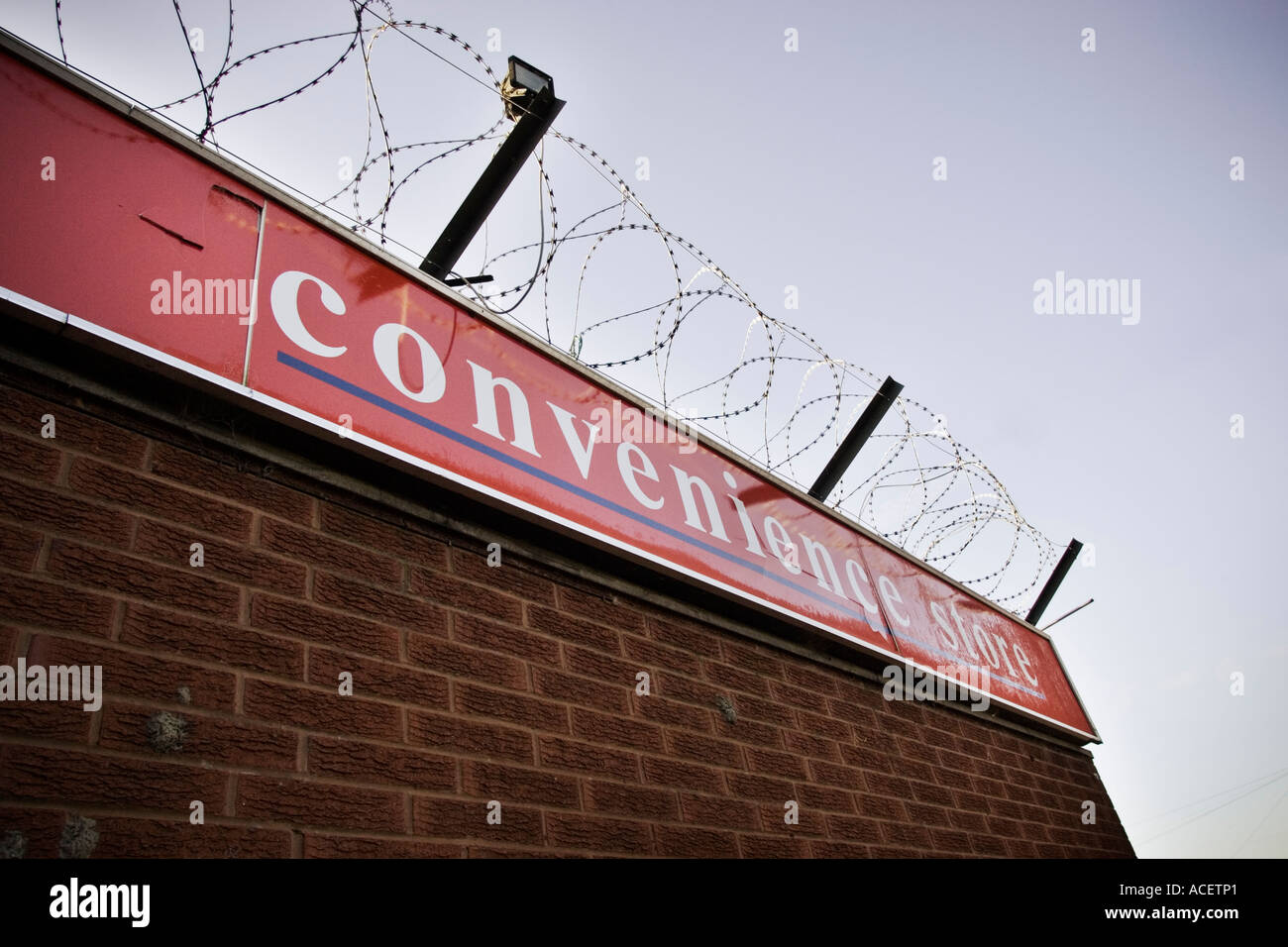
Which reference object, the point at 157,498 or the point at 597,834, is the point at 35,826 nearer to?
the point at 157,498

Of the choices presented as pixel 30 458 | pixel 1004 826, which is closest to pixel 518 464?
pixel 30 458

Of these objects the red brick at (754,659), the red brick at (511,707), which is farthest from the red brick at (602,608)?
the red brick at (754,659)

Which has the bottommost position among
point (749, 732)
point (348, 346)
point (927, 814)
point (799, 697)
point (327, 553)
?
point (927, 814)

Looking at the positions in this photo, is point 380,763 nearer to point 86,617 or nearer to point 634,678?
point 86,617

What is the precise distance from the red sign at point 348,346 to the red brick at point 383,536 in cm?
19

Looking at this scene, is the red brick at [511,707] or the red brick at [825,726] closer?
the red brick at [511,707]

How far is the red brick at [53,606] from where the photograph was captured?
156 centimetres

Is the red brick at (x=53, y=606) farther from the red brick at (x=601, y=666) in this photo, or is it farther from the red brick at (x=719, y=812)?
the red brick at (x=719, y=812)

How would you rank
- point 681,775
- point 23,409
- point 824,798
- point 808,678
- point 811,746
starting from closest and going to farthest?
point 23,409 < point 681,775 < point 824,798 < point 811,746 < point 808,678

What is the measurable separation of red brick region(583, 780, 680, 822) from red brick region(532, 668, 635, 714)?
23 centimetres

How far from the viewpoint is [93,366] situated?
6.00 ft

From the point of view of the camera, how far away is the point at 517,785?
2.11 meters

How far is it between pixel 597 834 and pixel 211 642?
1.10m
